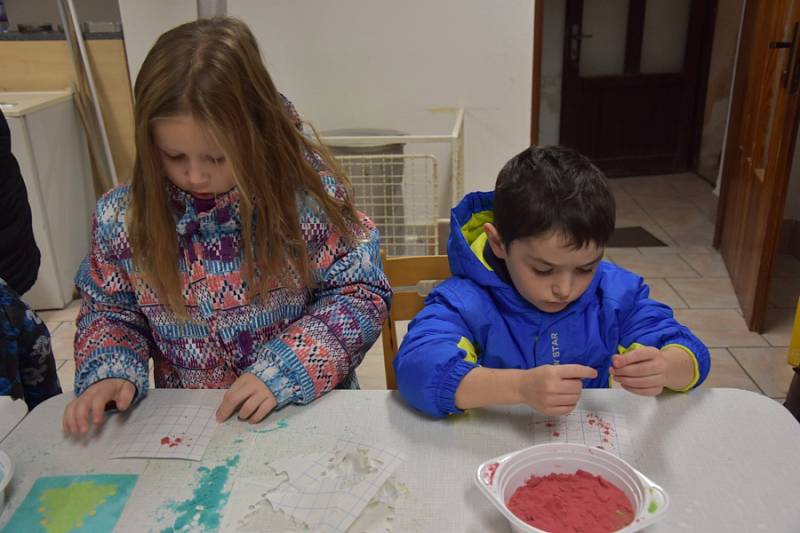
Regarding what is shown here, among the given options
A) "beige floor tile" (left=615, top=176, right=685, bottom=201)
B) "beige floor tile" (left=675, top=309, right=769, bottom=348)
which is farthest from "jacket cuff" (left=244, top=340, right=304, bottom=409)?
"beige floor tile" (left=615, top=176, right=685, bottom=201)

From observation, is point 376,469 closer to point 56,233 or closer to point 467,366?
point 467,366

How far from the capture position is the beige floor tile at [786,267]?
2.97 m

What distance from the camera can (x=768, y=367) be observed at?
2.20m

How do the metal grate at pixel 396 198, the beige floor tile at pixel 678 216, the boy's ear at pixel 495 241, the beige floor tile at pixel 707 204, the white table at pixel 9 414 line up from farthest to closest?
1. the beige floor tile at pixel 707 204
2. the beige floor tile at pixel 678 216
3. the metal grate at pixel 396 198
4. the boy's ear at pixel 495 241
5. the white table at pixel 9 414

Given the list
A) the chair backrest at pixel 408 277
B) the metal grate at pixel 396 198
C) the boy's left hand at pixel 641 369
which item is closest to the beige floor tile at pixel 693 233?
the metal grate at pixel 396 198

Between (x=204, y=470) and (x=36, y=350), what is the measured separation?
2.02ft

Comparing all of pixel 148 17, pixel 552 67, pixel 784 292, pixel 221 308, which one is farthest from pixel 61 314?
pixel 552 67

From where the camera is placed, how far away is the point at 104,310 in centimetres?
104

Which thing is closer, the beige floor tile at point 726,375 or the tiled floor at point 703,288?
the beige floor tile at point 726,375

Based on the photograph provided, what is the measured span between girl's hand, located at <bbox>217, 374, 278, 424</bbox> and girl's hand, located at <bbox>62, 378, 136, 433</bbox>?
0.13 meters

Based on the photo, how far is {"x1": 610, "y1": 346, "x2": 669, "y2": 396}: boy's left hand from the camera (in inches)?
32.7

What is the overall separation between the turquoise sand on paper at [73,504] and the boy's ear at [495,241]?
593 mm

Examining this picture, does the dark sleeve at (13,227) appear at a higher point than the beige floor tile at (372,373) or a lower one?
higher

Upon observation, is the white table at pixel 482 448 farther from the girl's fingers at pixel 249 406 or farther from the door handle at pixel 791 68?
the door handle at pixel 791 68
